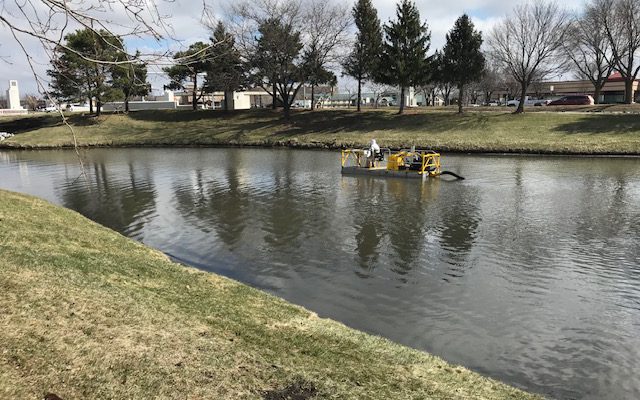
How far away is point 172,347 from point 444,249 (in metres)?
8.07

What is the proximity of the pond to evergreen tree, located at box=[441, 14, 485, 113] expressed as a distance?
22838 millimetres

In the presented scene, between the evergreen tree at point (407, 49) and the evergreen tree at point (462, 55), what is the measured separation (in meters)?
1.96

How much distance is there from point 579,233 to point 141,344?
1157 centimetres

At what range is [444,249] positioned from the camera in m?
11.7

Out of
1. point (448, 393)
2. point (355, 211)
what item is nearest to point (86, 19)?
point (448, 393)

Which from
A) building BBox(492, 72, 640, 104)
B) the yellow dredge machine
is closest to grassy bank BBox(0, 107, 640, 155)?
the yellow dredge machine

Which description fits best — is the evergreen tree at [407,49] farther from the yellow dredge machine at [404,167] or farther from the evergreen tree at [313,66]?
the yellow dredge machine at [404,167]

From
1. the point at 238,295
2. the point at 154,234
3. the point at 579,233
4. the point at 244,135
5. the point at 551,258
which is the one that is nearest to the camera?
the point at 238,295

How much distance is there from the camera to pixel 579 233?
12781 millimetres

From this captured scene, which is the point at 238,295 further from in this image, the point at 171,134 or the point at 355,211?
the point at 171,134

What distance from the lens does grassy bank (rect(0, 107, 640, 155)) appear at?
109 feet

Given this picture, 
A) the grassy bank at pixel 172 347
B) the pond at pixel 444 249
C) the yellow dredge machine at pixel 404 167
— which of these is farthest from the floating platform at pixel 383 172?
the grassy bank at pixel 172 347

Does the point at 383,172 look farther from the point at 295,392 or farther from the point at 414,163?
the point at 295,392

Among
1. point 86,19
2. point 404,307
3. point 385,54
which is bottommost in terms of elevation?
point 404,307
